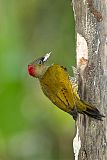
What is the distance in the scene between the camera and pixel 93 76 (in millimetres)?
3865

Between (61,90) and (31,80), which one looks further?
(31,80)

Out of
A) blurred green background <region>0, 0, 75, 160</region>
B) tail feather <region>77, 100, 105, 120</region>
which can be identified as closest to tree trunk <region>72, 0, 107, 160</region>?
tail feather <region>77, 100, 105, 120</region>

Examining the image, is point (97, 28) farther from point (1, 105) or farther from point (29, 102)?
point (29, 102)

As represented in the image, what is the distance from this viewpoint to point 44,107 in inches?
203

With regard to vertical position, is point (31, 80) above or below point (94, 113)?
above

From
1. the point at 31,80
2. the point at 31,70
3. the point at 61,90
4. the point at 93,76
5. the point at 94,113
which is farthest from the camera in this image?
the point at 31,80

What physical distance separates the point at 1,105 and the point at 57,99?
44cm

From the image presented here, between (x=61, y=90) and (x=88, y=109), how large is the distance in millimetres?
381

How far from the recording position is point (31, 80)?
5.27 meters

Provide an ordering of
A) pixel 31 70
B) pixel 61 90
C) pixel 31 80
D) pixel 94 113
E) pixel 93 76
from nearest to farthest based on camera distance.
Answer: pixel 94 113 → pixel 93 76 → pixel 61 90 → pixel 31 70 → pixel 31 80

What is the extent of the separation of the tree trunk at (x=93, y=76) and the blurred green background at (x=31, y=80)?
598 mm

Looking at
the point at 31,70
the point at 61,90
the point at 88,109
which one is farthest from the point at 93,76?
the point at 31,70

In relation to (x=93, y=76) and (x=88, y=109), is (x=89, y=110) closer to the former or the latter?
(x=88, y=109)

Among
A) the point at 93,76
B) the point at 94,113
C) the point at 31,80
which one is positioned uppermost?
the point at 31,80
